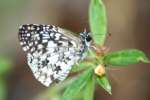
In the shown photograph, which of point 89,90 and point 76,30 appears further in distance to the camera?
point 76,30

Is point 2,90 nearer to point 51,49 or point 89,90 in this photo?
point 51,49

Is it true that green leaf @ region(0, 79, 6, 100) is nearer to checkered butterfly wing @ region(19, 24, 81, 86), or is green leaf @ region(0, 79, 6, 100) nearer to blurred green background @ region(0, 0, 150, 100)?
blurred green background @ region(0, 0, 150, 100)

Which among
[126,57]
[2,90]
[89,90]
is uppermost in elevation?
[126,57]

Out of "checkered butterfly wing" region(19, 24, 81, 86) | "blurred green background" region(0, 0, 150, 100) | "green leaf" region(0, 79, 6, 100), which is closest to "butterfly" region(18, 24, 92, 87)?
"checkered butterfly wing" region(19, 24, 81, 86)

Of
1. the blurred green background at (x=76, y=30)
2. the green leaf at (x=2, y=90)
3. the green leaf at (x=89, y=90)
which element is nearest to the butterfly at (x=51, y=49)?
the green leaf at (x=89, y=90)

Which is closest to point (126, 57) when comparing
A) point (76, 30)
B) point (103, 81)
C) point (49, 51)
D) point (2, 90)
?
point (103, 81)

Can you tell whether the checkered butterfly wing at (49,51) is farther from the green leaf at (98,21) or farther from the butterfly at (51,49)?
the green leaf at (98,21)
